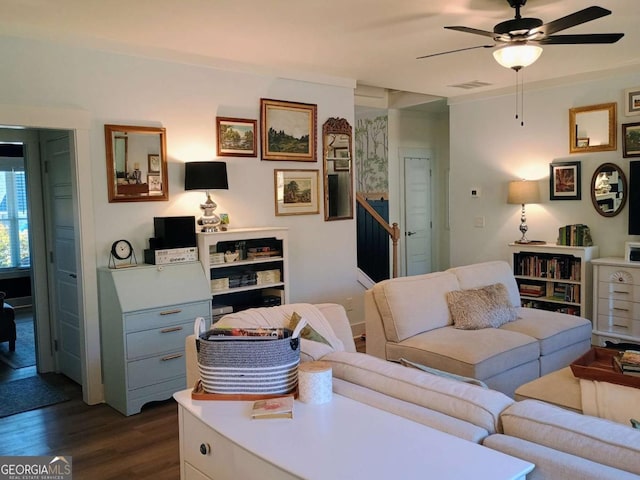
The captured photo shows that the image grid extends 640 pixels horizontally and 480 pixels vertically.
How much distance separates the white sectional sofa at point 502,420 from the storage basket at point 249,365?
0.70ft

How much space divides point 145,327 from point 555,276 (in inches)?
159

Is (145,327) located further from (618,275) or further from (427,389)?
(618,275)

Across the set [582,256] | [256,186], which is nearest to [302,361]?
[256,186]

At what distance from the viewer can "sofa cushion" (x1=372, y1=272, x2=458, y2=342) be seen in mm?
3797

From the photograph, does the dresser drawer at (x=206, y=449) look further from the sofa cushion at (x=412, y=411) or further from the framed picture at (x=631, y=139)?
the framed picture at (x=631, y=139)

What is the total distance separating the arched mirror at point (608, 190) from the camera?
5316 mm

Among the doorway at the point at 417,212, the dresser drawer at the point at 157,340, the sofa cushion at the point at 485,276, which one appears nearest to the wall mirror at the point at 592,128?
the sofa cushion at the point at 485,276

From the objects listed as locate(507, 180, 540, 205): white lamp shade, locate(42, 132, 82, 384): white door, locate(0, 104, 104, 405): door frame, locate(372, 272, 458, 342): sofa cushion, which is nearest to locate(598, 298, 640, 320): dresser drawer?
locate(507, 180, 540, 205): white lamp shade

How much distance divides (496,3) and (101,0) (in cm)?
237

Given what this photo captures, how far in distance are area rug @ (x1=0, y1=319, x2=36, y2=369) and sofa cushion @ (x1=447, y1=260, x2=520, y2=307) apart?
4039 millimetres

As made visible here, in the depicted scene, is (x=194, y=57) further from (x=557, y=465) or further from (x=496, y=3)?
(x=557, y=465)

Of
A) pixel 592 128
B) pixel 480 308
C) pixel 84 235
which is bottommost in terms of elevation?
pixel 480 308

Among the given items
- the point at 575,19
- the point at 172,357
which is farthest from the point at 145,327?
the point at 575,19

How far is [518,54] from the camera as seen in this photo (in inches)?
130
